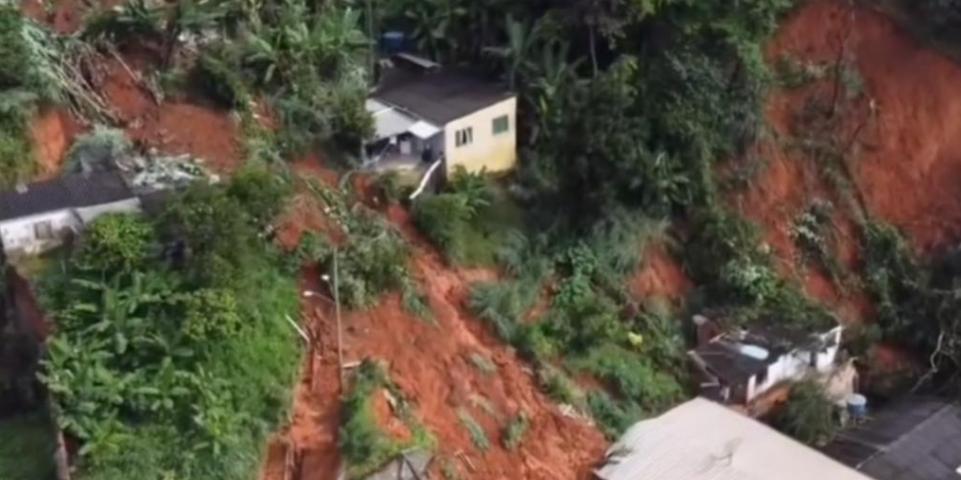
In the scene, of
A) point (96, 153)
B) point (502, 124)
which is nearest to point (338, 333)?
point (96, 153)

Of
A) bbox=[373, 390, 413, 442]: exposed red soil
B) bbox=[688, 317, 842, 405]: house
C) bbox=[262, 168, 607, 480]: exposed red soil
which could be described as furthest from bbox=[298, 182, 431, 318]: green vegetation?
bbox=[688, 317, 842, 405]: house

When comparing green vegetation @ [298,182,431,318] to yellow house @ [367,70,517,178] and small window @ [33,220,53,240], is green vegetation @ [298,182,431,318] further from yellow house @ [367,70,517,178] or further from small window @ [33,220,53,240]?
small window @ [33,220,53,240]

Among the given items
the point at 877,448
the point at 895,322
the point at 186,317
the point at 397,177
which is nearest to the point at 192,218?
the point at 186,317

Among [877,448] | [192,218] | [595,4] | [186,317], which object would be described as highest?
[595,4]

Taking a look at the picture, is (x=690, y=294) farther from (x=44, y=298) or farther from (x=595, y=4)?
(x=44, y=298)

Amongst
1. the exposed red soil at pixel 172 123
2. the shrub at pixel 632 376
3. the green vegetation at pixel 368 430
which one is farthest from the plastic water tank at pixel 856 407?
the exposed red soil at pixel 172 123

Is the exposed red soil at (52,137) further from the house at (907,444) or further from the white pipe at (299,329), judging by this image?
the house at (907,444)
